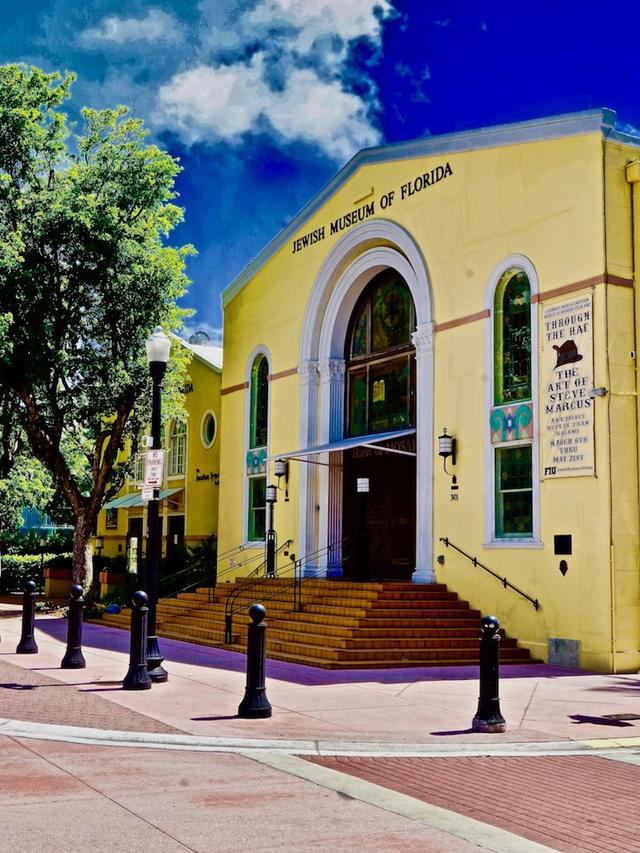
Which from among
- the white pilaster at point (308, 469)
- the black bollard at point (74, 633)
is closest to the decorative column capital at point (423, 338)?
the white pilaster at point (308, 469)

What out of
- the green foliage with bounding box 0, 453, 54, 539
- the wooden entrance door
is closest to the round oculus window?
the green foliage with bounding box 0, 453, 54, 539

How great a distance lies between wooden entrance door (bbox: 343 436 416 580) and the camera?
68.9ft

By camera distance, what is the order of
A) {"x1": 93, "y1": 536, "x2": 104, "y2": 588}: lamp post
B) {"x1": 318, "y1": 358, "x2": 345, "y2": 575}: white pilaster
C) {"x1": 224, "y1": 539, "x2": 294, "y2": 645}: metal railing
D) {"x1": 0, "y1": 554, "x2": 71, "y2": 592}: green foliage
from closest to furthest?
{"x1": 224, "y1": 539, "x2": 294, "y2": 645}: metal railing → {"x1": 318, "y1": 358, "x2": 345, "y2": 575}: white pilaster → {"x1": 93, "y1": 536, "x2": 104, "y2": 588}: lamp post → {"x1": 0, "y1": 554, "x2": 71, "y2": 592}: green foliage

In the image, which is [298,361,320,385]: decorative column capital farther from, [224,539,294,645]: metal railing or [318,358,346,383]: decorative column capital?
[224,539,294,645]: metal railing

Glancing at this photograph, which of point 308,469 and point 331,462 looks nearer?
point 331,462

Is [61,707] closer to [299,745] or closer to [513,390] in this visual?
[299,745]

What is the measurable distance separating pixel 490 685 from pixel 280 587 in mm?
11784

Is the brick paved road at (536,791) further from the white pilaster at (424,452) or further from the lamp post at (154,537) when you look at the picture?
the white pilaster at (424,452)

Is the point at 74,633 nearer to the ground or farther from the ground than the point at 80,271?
nearer to the ground

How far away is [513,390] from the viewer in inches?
691

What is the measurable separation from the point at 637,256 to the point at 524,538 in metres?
5.03

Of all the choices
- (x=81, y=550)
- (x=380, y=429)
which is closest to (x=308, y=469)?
(x=380, y=429)

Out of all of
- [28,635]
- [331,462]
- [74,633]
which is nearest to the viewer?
[74,633]

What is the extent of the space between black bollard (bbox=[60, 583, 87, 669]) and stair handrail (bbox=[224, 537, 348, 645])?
3.90 m
